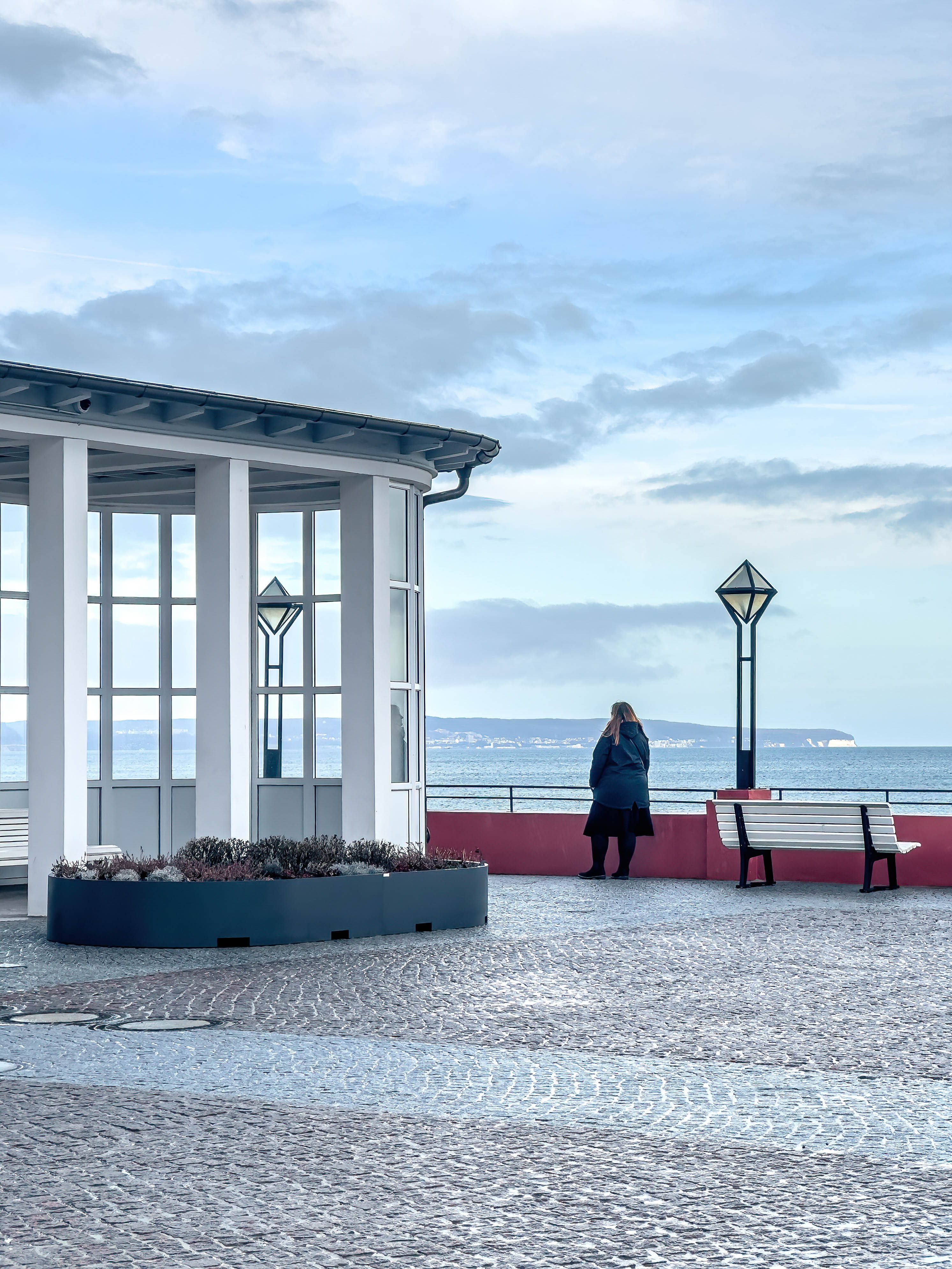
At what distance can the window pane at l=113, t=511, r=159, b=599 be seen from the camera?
1521cm

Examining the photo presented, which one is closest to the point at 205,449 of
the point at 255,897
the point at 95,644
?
the point at 95,644

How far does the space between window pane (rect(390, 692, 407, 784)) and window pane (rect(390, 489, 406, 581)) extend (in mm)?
1099

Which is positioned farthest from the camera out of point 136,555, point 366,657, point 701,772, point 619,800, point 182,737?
point 701,772

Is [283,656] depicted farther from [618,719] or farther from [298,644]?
[618,719]

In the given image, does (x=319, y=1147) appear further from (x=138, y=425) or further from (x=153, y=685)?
(x=153, y=685)

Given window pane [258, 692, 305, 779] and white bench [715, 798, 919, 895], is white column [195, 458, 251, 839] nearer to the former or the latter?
window pane [258, 692, 305, 779]

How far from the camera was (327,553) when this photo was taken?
1491 cm

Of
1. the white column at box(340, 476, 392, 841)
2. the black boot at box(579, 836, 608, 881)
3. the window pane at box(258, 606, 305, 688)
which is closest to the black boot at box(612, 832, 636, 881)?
the black boot at box(579, 836, 608, 881)

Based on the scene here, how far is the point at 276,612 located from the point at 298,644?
0.48 m

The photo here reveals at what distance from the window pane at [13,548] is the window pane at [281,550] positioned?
7.32 feet

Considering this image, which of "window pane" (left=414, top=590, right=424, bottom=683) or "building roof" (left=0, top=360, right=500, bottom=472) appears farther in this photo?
"window pane" (left=414, top=590, right=424, bottom=683)

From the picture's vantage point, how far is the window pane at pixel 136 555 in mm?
15211

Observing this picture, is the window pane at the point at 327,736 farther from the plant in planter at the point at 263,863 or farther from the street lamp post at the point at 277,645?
the plant in planter at the point at 263,863

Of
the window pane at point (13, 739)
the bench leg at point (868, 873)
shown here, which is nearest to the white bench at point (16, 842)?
the window pane at point (13, 739)
